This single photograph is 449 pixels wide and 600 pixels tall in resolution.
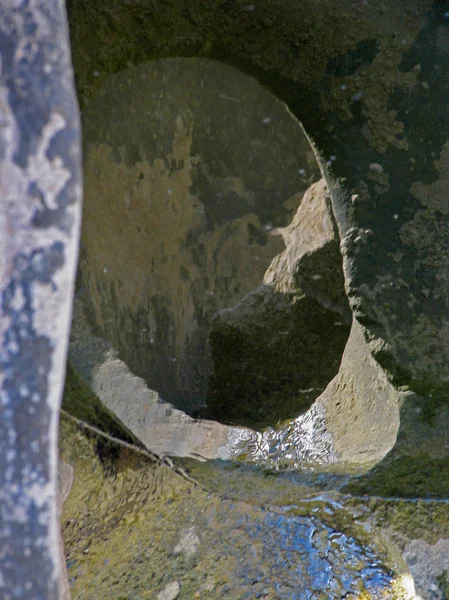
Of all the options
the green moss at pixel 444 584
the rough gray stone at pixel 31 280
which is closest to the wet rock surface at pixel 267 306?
the green moss at pixel 444 584

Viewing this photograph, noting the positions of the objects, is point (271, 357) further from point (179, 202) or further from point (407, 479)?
point (407, 479)

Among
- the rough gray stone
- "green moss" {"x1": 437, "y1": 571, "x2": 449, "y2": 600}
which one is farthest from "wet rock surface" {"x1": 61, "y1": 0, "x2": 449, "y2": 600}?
the rough gray stone

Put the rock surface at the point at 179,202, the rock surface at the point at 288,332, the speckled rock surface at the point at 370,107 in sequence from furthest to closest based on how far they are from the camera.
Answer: the rock surface at the point at 288,332, the rock surface at the point at 179,202, the speckled rock surface at the point at 370,107

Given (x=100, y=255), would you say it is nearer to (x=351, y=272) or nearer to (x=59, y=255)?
(x=351, y=272)

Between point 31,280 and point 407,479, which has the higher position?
point 31,280

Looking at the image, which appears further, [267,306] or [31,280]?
[267,306]

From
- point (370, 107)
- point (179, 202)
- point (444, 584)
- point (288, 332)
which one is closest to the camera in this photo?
point (370, 107)

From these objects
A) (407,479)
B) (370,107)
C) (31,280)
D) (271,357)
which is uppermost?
(370,107)

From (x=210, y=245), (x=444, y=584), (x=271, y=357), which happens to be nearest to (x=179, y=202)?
(x=210, y=245)

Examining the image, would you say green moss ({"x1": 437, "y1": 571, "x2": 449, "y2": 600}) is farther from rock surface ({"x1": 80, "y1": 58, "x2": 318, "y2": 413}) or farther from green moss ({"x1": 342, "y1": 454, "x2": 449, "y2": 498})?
rock surface ({"x1": 80, "y1": 58, "x2": 318, "y2": 413})

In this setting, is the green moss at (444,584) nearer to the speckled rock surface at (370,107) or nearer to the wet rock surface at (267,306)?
the wet rock surface at (267,306)

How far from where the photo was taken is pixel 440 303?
937 millimetres

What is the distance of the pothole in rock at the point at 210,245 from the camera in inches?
48.9

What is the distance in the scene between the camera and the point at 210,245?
57.7 inches
